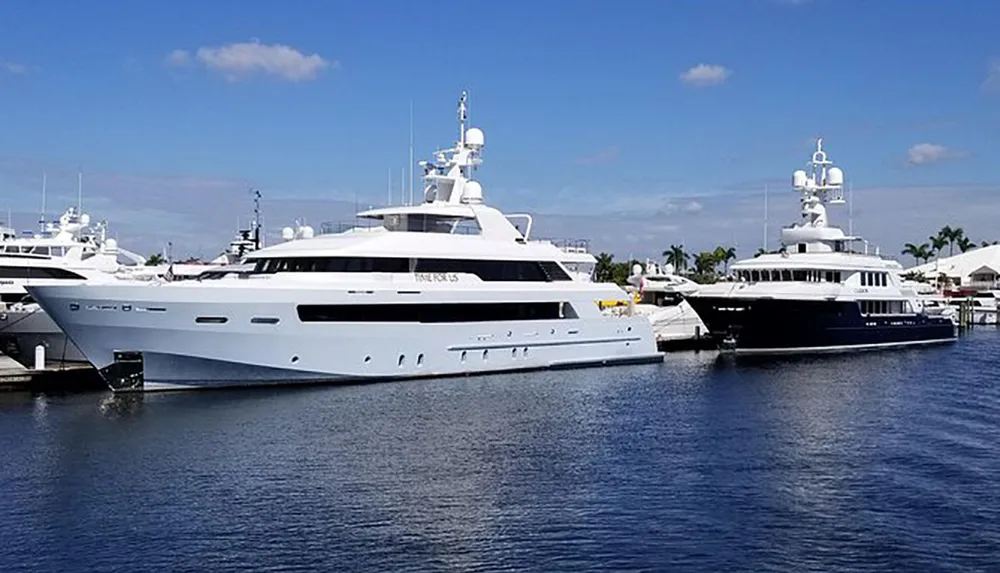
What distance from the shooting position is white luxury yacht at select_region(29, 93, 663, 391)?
3238 centimetres

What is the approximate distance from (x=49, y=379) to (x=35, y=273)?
1097 centimetres

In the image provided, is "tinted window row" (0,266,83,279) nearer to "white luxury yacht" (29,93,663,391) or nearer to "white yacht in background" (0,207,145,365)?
"white yacht in background" (0,207,145,365)

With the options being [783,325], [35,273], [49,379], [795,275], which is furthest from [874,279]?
[35,273]

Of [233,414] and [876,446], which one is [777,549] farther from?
[233,414]

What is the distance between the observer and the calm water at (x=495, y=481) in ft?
55.3

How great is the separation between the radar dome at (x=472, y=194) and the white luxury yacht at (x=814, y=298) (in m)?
17.1

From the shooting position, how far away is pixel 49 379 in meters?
35.3

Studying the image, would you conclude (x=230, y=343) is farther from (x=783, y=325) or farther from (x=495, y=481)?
(x=783, y=325)

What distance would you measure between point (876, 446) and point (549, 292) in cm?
1760

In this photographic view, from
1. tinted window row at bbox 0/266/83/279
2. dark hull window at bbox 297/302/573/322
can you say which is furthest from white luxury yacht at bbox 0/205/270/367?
dark hull window at bbox 297/302/573/322

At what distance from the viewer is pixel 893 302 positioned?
2343 inches

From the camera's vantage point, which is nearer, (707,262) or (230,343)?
(230,343)

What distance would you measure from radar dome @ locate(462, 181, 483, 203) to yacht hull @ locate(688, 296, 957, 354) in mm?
17044

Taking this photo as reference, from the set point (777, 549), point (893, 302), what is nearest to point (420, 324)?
point (777, 549)
